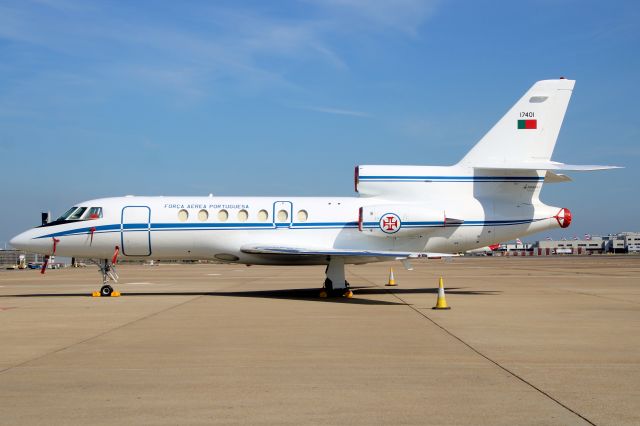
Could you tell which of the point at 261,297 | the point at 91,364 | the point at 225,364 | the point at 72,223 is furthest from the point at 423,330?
the point at 72,223

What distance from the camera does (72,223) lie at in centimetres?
2191

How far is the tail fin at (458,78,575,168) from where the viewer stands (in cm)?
2175

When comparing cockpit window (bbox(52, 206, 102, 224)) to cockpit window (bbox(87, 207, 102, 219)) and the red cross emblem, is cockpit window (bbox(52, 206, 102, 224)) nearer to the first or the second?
cockpit window (bbox(87, 207, 102, 219))

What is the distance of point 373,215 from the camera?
21.5 metres

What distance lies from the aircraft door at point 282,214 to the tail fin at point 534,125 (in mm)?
6878

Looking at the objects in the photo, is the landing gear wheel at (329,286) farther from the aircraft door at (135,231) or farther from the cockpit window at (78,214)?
the cockpit window at (78,214)

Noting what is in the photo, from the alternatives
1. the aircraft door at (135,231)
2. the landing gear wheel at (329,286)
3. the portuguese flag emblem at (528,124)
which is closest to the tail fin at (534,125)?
the portuguese flag emblem at (528,124)

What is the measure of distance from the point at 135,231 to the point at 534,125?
1349 centimetres

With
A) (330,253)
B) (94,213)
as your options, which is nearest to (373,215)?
(330,253)

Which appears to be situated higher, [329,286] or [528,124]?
[528,124]

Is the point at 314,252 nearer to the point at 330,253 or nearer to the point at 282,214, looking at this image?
the point at 330,253

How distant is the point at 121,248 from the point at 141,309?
5.25 metres

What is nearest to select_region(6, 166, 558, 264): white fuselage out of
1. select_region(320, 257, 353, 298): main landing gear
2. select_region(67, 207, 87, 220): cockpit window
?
select_region(67, 207, 87, 220): cockpit window

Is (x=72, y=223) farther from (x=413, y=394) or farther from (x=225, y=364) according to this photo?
(x=413, y=394)
